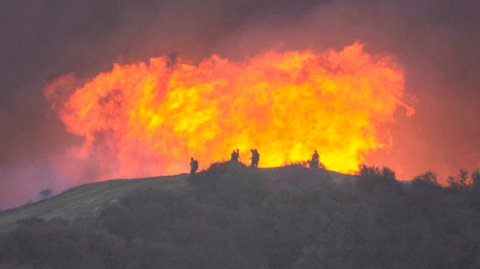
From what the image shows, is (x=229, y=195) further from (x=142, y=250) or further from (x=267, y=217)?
(x=142, y=250)

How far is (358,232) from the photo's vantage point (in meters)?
27.0

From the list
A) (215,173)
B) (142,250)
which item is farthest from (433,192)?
(142,250)

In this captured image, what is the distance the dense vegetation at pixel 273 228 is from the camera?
23.2 m

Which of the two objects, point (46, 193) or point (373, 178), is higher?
point (46, 193)

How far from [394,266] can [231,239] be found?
10.1 meters

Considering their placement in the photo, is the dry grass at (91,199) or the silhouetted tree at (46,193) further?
the silhouetted tree at (46,193)

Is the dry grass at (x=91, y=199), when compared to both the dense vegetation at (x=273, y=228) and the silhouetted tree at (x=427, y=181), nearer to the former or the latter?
the dense vegetation at (x=273, y=228)

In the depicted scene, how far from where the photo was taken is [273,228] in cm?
2853

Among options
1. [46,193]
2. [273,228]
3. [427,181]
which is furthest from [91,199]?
[46,193]

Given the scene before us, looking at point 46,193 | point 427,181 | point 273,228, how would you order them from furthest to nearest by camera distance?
point 46,193
point 427,181
point 273,228

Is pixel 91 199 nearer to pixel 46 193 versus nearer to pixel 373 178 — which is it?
pixel 373 178

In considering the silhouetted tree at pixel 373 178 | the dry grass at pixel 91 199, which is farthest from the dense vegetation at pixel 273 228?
the dry grass at pixel 91 199

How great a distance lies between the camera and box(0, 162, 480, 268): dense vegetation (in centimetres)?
2317

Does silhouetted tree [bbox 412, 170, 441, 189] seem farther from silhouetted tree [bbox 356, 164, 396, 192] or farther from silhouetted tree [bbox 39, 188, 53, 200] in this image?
silhouetted tree [bbox 39, 188, 53, 200]
